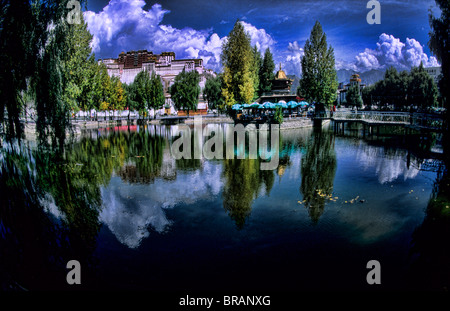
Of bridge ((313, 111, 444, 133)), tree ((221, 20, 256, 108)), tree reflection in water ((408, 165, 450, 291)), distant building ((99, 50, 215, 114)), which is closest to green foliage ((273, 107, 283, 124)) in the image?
tree ((221, 20, 256, 108))

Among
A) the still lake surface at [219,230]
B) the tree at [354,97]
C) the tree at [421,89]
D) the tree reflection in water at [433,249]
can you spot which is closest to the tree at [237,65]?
the still lake surface at [219,230]

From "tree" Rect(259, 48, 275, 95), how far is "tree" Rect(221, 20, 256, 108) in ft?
75.4

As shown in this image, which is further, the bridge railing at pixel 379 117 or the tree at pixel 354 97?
the tree at pixel 354 97

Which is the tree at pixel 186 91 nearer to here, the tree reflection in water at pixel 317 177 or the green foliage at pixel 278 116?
the green foliage at pixel 278 116

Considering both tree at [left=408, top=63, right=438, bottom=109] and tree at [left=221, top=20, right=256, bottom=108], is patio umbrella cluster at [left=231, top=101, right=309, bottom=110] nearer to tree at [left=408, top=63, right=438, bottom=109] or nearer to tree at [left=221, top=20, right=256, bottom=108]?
tree at [left=221, top=20, right=256, bottom=108]

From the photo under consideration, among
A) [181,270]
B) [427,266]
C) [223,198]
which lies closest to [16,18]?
[181,270]

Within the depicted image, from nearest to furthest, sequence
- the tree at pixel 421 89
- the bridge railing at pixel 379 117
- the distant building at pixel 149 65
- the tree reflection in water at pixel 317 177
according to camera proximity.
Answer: the tree reflection in water at pixel 317 177 → the bridge railing at pixel 379 117 → the tree at pixel 421 89 → the distant building at pixel 149 65

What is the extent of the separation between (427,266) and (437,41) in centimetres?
1230

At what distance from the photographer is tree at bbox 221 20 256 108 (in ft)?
162

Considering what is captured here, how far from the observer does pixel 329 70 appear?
193 feet

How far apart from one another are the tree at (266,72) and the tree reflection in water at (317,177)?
4793cm

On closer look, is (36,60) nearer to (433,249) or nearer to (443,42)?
(433,249)

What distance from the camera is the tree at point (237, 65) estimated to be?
4941cm

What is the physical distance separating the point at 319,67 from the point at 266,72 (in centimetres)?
1814
